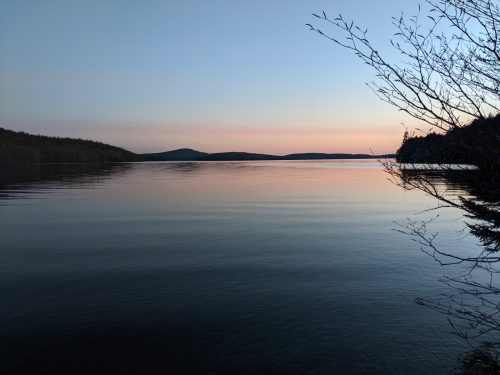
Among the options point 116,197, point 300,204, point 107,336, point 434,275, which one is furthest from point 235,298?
point 116,197

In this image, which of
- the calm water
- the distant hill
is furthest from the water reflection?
the distant hill

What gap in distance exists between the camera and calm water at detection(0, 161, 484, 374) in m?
6.29

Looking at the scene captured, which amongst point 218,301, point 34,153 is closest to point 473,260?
point 218,301

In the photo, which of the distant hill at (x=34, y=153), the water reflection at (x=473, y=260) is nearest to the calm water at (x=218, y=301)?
the water reflection at (x=473, y=260)

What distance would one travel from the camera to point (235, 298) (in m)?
8.89

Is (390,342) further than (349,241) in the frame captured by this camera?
No

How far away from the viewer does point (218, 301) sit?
8711 millimetres

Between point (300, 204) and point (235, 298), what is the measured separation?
1890 cm

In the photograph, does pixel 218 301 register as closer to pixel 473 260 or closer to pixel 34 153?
pixel 473 260

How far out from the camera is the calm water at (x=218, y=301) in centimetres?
629

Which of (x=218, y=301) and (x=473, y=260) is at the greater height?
(x=473, y=260)

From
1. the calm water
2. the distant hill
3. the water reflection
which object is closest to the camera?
the water reflection

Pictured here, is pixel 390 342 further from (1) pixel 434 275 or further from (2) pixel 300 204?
(2) pixel 300 204

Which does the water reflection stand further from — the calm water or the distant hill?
the distant hill
